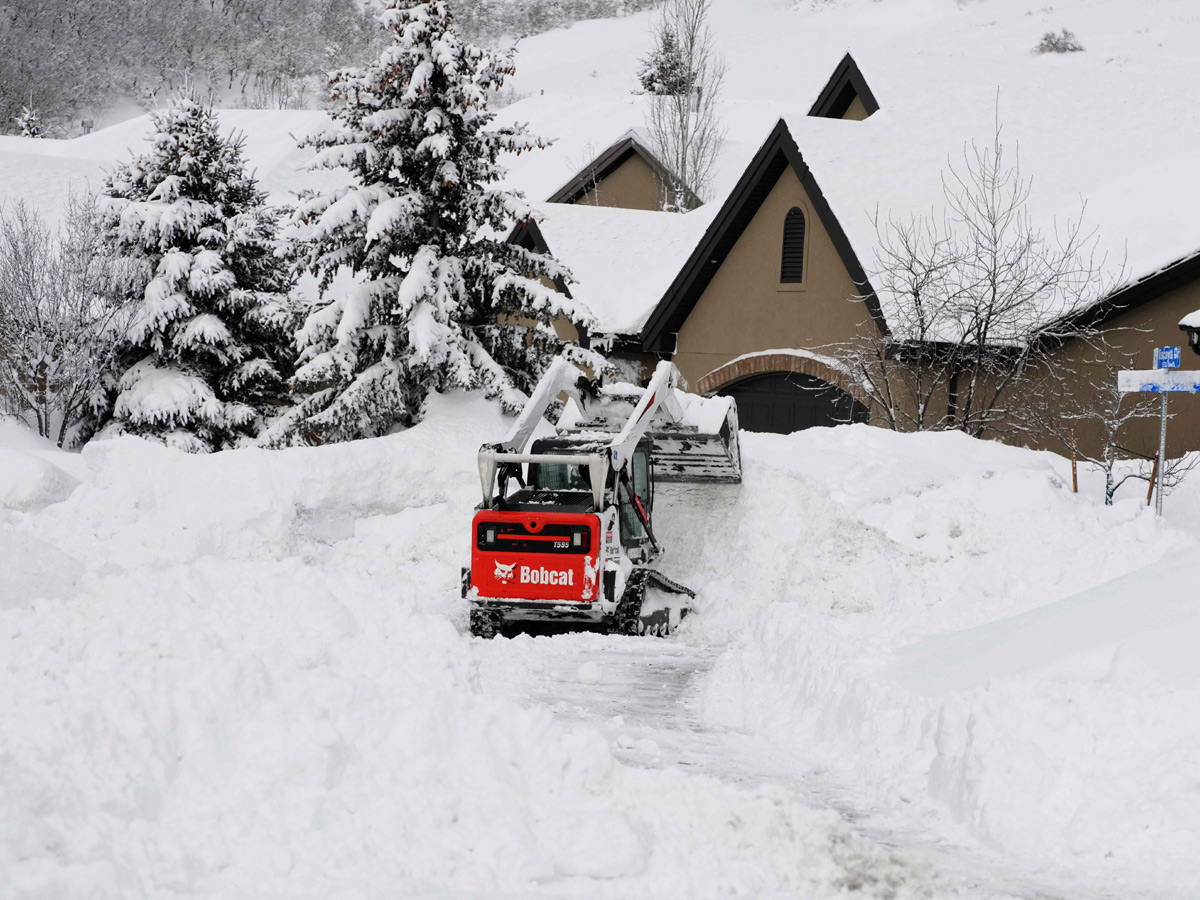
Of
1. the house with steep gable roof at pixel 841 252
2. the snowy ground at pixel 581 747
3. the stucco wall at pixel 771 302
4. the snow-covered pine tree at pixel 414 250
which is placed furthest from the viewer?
the stucco wall at pixel 771 302

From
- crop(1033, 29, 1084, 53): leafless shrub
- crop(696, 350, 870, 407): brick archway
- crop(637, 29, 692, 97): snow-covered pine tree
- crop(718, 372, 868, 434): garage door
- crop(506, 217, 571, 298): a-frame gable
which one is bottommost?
crop(718, 372, 868, 434): garage door

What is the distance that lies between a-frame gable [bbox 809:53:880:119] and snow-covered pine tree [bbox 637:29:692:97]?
1568 centimetres

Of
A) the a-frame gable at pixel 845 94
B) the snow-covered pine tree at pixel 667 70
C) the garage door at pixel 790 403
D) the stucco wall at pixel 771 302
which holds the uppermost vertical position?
the snow-covered pine tree at pixel 667 70

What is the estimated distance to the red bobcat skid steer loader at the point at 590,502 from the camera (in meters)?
11.2

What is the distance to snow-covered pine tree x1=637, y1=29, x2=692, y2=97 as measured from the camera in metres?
43.0

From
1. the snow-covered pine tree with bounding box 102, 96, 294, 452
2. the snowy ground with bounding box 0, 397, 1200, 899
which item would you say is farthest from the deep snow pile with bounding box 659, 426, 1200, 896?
the snow-covered pine tree with bounding box 102, 96, 294, 452

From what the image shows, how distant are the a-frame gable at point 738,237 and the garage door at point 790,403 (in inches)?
69.5

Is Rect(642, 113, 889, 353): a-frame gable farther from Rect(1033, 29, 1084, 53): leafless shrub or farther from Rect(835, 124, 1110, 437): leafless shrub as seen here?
Rect(1033, 29, 1084, 53): leafless shrub

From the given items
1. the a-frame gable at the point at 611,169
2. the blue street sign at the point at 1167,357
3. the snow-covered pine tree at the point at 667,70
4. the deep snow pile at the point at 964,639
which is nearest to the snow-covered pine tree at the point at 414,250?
the deep snow pile at the point at 964,639

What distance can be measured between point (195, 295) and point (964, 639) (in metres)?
17.3

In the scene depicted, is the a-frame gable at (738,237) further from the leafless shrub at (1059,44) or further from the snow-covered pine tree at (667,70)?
the leafless shrub at (1059,44)

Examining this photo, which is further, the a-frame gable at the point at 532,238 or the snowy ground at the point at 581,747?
the a-frame gable at the point at 532,238

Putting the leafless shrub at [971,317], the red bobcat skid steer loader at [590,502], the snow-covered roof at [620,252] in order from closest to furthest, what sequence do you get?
the red bobcat skid steer loader at [590,502] → the leafless shrub at [971,317] → the snow-covered roof at [620,252]

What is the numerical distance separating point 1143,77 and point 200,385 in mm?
21311
